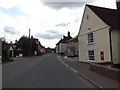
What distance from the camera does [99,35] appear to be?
2083 centimetres

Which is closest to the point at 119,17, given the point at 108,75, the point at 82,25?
the point at 82,25

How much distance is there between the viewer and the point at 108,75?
11344 mm

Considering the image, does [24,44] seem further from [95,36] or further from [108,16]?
[108,16]

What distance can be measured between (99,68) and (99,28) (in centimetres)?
846

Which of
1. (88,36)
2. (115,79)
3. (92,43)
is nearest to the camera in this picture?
(115,79)

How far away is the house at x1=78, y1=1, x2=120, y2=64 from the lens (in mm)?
18891

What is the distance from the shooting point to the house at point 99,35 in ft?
62.0

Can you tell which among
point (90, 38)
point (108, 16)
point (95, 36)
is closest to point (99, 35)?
point (95, 36)

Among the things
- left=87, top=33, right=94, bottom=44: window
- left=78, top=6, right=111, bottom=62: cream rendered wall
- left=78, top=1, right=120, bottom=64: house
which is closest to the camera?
left=78, top=1, right=120, bottom=64: house

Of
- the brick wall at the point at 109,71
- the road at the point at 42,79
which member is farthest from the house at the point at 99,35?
the road at the point at 42,79

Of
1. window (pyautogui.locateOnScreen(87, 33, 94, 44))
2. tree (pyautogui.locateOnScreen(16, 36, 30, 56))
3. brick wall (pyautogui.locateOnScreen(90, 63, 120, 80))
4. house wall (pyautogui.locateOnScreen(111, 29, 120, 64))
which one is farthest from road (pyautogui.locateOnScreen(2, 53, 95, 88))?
tree (pyautogui.locateOnScreen(16, 36, 30, 56))

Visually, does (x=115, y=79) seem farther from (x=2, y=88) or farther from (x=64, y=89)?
(x=2, y=88)

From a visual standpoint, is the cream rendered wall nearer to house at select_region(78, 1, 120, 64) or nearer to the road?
house at select_region(78, 1, 120, 64)

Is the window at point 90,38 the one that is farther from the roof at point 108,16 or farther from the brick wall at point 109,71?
the brick wall at point 109,71
